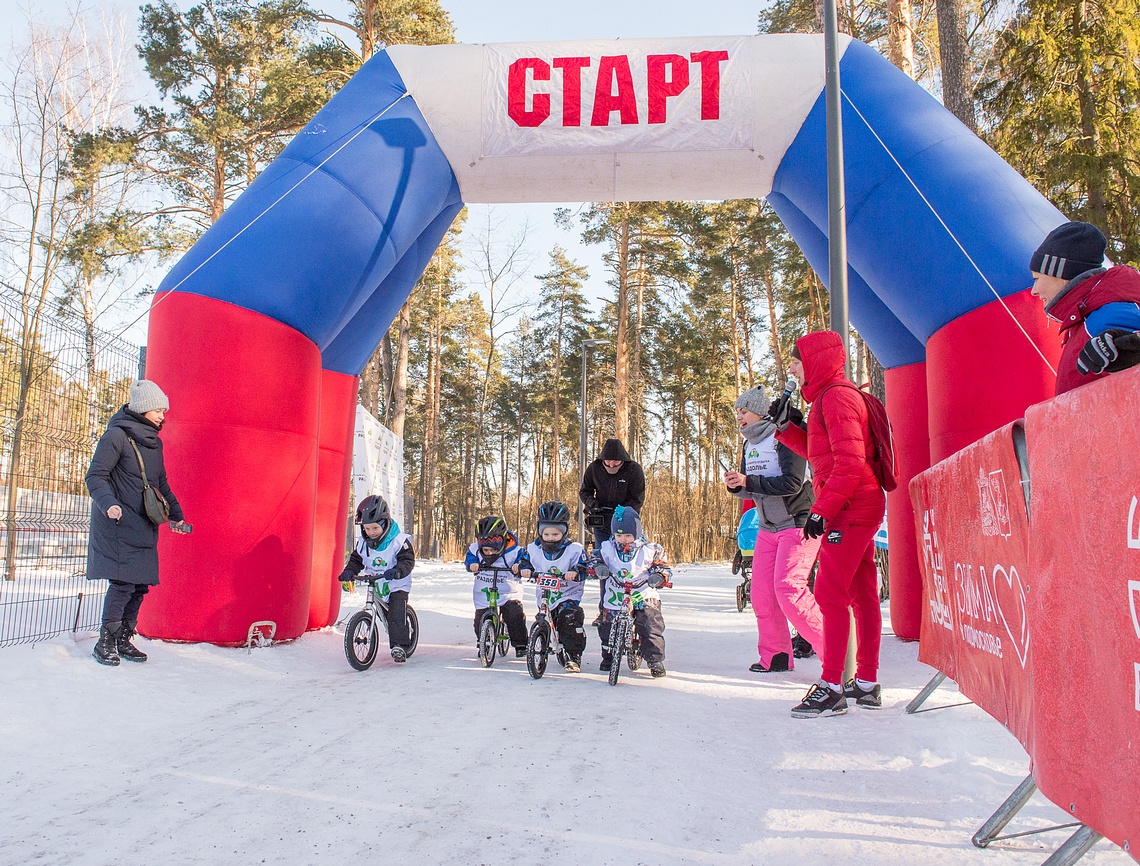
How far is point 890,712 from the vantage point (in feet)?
15.4

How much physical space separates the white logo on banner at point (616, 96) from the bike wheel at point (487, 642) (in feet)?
14.7

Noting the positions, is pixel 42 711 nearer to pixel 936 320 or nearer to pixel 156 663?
pixel 156 663

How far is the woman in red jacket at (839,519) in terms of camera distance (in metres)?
4.55

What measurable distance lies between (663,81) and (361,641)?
18.6 ft

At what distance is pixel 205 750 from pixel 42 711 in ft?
3.73

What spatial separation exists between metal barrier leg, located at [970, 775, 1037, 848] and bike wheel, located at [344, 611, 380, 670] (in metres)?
4.61

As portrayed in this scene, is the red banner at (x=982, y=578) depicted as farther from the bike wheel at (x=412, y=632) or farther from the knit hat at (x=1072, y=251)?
the bike wheel at (x=412, y=632)

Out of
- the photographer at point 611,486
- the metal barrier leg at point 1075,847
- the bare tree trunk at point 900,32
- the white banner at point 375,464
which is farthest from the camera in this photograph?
the white banner at point 375,464

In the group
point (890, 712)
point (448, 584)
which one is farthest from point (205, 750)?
point (448, 584)

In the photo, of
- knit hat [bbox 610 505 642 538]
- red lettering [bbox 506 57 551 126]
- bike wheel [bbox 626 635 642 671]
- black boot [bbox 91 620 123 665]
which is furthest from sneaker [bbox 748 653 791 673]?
red lettering [bbox 506 57 551 126]

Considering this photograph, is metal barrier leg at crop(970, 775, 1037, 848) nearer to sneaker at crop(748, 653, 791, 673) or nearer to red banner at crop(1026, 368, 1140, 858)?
red banner at crop(1026, 368, 1140, 858)

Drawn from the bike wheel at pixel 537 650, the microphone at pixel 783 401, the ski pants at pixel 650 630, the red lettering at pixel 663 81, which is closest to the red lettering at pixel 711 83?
the red lettering at pixel 663 81

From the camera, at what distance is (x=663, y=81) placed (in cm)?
790

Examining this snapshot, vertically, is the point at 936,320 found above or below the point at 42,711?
above
